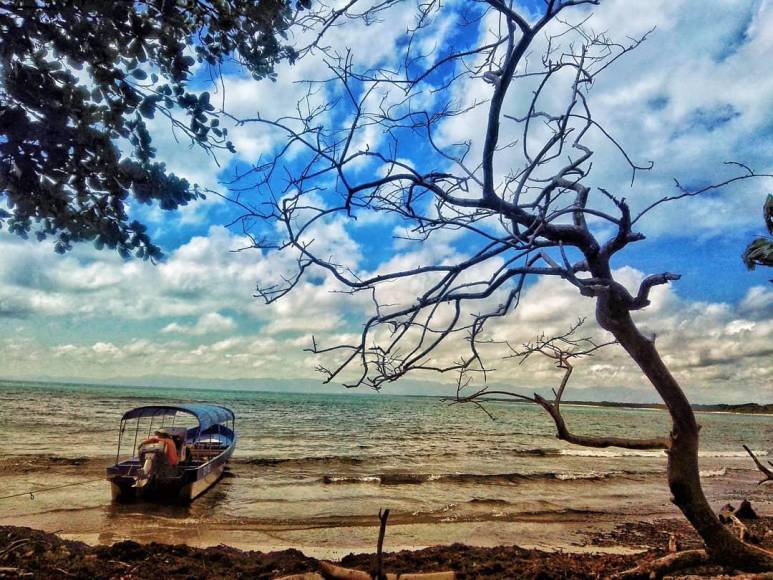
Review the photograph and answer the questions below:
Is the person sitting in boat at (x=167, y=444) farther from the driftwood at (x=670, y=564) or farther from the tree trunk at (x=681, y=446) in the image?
the tree trunk at (x=681, y=446)

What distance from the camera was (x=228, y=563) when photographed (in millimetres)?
5875

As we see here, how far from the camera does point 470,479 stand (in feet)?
56.2

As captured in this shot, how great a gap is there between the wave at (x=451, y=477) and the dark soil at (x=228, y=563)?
9.79m

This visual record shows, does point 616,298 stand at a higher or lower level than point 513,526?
higher

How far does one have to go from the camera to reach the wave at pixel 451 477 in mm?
16344

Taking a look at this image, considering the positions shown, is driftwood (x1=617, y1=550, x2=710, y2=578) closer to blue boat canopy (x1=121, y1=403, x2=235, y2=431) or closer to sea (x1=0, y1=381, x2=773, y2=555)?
sea (x1=0, y1=381, x2=773, y2=555)

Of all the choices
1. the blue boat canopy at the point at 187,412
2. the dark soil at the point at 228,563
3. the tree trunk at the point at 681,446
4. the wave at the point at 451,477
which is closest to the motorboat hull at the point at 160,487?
the blue boat canopy at the point at 187,412

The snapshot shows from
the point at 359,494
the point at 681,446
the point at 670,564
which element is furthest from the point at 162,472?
the point at 681,446

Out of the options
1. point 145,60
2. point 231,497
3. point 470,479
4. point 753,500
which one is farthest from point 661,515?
point 145,60

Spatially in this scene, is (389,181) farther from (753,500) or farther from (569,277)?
(753,500)

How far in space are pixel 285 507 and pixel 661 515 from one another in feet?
30.3

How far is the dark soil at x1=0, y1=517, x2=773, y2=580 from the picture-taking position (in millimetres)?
4930

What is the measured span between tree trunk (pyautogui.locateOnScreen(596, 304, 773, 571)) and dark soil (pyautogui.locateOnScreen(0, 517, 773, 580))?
2.93ft

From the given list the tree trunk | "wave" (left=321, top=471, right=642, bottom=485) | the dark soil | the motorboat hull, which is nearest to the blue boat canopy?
the motorboat hull
